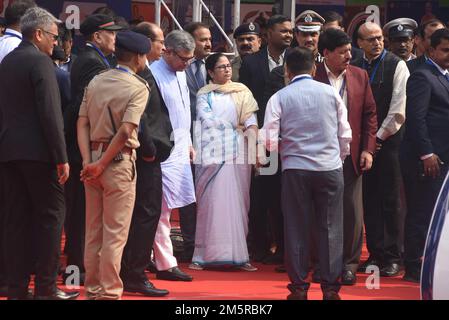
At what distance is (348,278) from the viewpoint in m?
8.54

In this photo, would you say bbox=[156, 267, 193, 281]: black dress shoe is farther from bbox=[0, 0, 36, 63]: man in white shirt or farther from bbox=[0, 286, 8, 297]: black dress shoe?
bbox=[0, 0, 36, 63]: man in white shirt

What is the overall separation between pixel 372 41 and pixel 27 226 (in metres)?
3.44

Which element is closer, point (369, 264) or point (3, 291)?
point (3, 291)

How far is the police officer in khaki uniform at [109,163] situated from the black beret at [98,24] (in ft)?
2.49

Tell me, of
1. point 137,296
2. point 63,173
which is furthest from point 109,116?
point 137,296

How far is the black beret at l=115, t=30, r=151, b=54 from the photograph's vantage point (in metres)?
7.33

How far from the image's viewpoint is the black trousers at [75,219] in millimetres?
8227

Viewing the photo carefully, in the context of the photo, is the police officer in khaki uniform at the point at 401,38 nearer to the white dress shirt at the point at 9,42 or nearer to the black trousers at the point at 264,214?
the black trousers at the point at 264,214

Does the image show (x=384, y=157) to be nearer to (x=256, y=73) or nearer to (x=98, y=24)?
(x=256, y=73)

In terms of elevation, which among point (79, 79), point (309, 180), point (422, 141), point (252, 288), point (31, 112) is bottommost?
point (252, 288)

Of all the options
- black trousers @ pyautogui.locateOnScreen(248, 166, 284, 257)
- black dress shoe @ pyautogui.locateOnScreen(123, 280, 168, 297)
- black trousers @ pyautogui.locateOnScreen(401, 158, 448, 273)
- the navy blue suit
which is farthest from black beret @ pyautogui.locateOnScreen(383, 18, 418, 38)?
black dress shoe @ pyautogui.locateOnScreen(123, 280, 168, 297)

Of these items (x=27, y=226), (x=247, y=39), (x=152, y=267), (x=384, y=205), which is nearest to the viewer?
(x=27, y=226)

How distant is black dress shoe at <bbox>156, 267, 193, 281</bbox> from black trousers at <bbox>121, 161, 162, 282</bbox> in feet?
2.18

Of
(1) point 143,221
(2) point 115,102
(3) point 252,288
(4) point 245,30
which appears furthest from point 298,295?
(4) point 245,30
